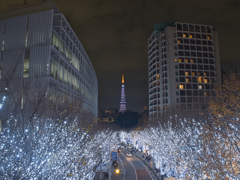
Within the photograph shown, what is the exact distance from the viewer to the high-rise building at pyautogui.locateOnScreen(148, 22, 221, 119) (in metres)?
65.2

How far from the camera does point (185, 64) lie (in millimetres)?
67062

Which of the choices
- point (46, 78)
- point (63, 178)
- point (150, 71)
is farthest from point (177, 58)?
point (63, 178)

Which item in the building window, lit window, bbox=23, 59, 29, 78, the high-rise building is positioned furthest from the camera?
the high-rise building

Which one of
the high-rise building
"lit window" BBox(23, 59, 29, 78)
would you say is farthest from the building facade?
the high-rise building

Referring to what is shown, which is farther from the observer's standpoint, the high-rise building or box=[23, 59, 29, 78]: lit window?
the high-rise building

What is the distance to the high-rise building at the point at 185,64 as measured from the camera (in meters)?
65.2

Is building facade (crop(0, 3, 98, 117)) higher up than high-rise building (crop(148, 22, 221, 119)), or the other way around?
high-rise building (crop(148, 22, 221, 119))

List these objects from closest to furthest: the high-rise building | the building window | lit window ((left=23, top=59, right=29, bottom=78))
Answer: lit window ((left=23, top=59, right=29, bottom=78)) → the building window → the high-rise building

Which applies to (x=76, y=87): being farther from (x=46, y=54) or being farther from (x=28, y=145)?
(x=28, y=145)

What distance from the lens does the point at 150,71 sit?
80188 mm

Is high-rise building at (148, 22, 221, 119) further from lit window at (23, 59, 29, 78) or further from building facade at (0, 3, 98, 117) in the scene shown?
lit window at (23, 59, 29, 78)

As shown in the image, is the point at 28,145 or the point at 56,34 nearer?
the point at 28,145

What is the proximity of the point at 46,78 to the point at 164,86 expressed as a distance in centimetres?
5012

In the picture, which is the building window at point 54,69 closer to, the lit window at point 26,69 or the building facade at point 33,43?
the building facade at point 33,43
